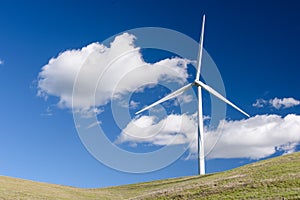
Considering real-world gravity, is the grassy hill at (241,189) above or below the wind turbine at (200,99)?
below

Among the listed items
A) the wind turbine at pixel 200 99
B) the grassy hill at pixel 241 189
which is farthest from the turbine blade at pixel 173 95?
the grassy hill at pixel 241 189

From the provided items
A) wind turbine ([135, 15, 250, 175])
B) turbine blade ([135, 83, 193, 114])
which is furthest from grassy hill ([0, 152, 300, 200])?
turbine blade ([135, 83, 193, 114])

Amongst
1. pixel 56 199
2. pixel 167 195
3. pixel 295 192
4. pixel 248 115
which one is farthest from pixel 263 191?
pixel 248 115

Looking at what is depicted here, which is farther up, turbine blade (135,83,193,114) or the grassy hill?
turbine blade (135,83,193,114)

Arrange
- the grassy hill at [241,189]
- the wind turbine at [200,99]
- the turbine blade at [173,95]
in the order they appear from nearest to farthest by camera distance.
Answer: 1. the grassy hill at [241,189]
2. the wind turbine at [200,99]
3. the turbine blade at [173,95]

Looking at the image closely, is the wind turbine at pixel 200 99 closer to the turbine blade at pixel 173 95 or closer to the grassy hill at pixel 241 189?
the turbine blade at pixel 173 95

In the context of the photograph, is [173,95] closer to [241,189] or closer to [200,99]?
[200,99]

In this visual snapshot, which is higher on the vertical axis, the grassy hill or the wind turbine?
the wind turbine

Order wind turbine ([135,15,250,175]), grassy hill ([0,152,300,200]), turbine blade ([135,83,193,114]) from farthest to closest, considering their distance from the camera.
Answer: turbine blade ([135,83,193,114]), wind turbine ([135,15,250,175]), grassy hill ([0,152,300,200])

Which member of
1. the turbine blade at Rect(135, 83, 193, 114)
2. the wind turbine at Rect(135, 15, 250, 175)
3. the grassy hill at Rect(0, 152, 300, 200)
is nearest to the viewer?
the grassy hill at Rect(0, 152, 300, 200)

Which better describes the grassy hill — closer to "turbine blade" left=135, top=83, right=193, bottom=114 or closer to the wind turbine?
the wind turbine

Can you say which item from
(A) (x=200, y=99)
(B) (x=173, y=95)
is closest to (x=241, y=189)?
(A) (x=200, y=99)

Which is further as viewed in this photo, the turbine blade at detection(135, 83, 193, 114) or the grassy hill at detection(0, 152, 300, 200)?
the turbine blade at detection(135, 83, 193, 114)

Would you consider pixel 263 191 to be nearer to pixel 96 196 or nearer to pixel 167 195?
pixel 167 195
